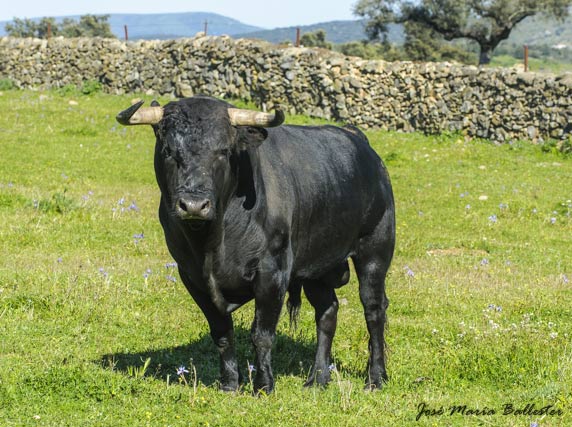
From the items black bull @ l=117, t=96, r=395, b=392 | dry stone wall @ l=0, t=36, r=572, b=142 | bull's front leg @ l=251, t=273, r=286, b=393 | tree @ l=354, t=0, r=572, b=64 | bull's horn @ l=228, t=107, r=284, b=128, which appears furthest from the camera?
tree @ l=354, t=0, r=572, b=64

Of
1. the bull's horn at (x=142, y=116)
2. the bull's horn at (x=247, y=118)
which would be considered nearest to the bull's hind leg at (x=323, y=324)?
the bull's horn at (x=247, y=118)

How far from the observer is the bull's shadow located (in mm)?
6961

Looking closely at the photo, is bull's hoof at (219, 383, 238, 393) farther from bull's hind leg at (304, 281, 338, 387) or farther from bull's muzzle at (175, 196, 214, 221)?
bull's muzzle at (175, 196, 214, 221)

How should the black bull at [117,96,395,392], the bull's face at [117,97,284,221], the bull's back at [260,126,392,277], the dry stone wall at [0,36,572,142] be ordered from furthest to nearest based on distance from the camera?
the dry stone wall at [0,36,572,142] → the bull's back at [260,126,392,277] → the black bull at [117,96,395,392] → the bull's face at [117,97,284,221]

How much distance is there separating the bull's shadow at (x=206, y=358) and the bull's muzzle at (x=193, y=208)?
1.59 metres

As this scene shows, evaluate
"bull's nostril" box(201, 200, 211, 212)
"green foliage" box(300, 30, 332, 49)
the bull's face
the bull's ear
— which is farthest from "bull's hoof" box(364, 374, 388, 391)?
"green foliage" box(300, 30, 332, 49)

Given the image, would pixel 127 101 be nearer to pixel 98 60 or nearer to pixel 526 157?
pixel 98 60

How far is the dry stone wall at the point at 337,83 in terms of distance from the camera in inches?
899

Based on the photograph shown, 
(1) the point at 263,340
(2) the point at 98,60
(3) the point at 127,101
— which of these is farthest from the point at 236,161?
(2) the point at 98,60

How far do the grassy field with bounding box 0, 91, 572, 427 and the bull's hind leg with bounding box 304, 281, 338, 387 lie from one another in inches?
7.1

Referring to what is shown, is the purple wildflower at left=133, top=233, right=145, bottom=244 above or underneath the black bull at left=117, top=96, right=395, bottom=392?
underneath

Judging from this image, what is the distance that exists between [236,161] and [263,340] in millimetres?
1291

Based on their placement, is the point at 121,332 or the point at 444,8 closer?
the point at 121,332

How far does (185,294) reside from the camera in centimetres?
911
